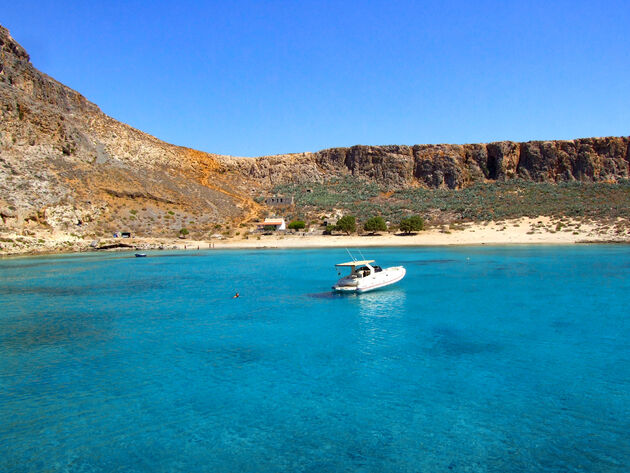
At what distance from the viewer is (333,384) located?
12977 millimetres

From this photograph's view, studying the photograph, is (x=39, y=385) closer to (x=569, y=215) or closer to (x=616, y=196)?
(x=569, y=215)

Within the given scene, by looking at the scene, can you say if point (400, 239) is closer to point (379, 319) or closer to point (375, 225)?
point (375, 225)

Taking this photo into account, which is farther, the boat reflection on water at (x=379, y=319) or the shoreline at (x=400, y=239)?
the shoreline at (x=400, y=239)

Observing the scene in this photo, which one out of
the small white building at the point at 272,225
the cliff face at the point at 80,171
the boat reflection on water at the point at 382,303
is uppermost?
the cliff face at the point at 80,171

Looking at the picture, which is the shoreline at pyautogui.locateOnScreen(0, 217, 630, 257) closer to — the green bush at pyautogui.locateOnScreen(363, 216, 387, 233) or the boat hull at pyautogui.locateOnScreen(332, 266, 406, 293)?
the green bush at pyautogui.locateOnScreen(363, 216, 387, 233)

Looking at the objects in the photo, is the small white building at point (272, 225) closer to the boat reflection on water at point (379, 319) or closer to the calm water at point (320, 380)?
the calm water at point (320, 380)

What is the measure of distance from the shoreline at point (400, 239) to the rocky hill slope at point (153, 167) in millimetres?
3243

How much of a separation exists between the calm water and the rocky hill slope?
132 ft

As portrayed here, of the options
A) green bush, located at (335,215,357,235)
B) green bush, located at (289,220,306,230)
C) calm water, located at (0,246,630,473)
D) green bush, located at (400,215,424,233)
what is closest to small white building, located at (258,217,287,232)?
green bush, located at (289,220,306,230)

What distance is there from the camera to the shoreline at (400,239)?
5606 centimetres

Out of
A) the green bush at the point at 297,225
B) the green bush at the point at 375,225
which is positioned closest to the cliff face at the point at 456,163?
the green bush at the point at 297,225

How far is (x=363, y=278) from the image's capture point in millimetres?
26594

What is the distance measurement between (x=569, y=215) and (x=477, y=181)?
89.9 feet

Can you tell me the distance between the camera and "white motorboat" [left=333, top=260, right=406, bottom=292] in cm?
2638
